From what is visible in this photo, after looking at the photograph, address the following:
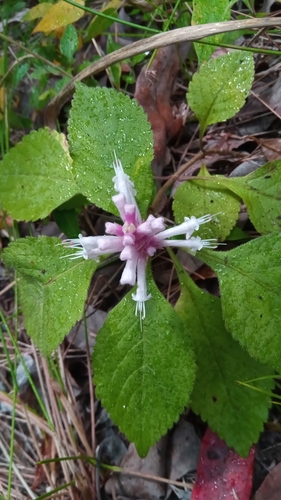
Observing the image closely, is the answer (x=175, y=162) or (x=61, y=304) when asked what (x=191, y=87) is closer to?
(x=175, y=162)

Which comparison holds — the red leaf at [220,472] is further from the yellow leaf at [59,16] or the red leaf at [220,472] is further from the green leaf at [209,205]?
the yellow leaf at [59,16]

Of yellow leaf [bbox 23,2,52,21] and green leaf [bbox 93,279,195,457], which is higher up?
yellow leaf [bbox 23,2,52,21]

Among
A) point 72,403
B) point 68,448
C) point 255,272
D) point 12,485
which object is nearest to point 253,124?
point 255,272

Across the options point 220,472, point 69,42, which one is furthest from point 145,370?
point 69,42

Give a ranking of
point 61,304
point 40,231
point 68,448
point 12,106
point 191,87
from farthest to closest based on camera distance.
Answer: point 12,106, point 40,231, point 68,448, point 191,87, point 61,304

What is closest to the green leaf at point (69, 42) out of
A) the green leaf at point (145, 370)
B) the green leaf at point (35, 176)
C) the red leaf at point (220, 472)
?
the green leaf at point (35, 176)

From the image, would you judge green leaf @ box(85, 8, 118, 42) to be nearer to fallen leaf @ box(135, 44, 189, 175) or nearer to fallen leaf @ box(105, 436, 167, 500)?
fallen leaf @ box(135, 44, 189, 175)

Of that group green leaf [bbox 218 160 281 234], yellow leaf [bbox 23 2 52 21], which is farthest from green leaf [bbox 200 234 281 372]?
yellow leaf [bbox 23 2 52 21]
